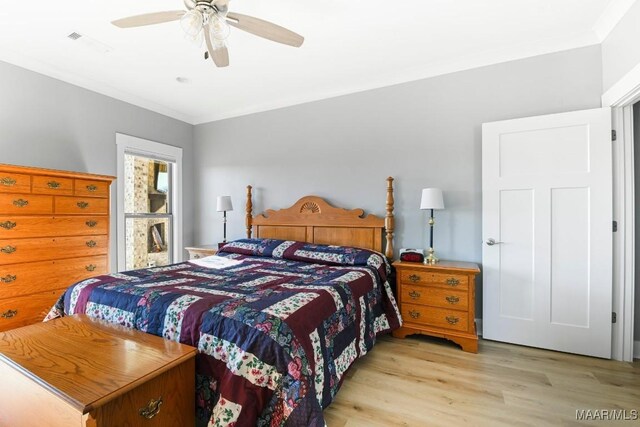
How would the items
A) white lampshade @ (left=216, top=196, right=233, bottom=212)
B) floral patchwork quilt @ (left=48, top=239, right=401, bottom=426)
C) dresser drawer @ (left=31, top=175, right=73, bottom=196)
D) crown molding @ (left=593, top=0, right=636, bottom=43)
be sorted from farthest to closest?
white lampshade @ (left=216, top=196, right=233, bottom=212), dresser drawer @ (left=31, top=175, right=73, bottom=196), crown molding @ (left=593, top=0, right=636, bottom=43), floral patchwork quilt @ (left=48, top=239, right=401, bottom=426)

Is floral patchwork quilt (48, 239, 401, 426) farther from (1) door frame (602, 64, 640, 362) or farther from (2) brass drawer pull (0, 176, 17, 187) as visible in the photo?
(1) door frame (602, 64, 640, 362)

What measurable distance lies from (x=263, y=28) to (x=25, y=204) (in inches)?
89.2

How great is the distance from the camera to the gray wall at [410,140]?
2545 millimetres

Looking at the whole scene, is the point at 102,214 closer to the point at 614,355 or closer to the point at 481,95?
the point at 481,95

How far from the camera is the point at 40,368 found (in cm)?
116

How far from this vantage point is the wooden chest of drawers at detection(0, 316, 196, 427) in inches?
39.8

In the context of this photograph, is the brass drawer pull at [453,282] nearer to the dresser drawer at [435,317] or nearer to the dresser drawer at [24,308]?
the dresser drawer at [435,317]

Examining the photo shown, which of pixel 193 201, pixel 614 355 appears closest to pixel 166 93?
pixel 193 201

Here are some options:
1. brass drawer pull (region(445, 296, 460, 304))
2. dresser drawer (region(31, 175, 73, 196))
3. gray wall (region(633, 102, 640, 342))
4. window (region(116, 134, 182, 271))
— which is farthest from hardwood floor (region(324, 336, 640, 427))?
window (region(116, 134, 182, 271))

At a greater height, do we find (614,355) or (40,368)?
(40,368)

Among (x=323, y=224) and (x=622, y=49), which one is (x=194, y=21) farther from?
(x=622, y=49)

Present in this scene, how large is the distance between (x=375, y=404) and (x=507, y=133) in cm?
232

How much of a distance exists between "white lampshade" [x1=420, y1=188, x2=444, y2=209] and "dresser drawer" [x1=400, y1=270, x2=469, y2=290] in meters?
0.58

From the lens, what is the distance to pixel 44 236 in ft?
7.97
